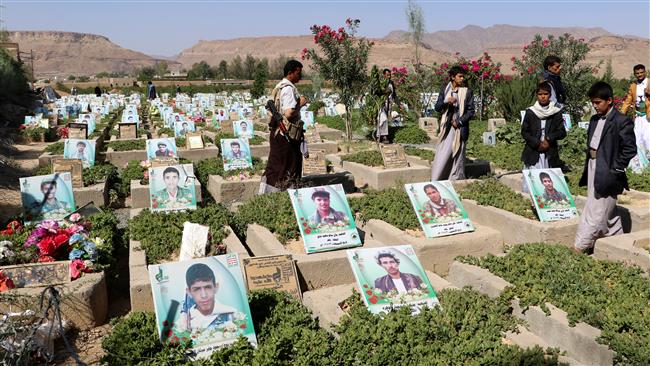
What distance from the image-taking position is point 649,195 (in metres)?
6.66

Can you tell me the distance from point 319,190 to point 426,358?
246 centimetres

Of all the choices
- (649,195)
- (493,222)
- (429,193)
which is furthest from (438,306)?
(649,195)

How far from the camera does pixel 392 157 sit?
909 centimetres

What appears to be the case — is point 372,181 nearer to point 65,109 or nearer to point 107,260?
point 107,260

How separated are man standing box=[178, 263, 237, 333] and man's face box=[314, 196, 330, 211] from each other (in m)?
1.87

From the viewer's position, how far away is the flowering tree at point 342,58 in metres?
13.3

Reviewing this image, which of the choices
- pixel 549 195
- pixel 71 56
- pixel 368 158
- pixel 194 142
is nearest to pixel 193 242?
pixel 549 195

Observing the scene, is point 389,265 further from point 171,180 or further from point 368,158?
point 368,158

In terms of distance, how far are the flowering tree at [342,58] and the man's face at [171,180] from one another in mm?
7408

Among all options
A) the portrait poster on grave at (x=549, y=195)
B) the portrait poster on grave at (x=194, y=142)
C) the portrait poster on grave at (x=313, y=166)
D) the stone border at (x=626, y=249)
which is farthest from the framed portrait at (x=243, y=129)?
the stone border at (x=626, y=249)

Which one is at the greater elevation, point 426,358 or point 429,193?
point 429,193

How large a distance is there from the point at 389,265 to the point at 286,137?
9.86ft

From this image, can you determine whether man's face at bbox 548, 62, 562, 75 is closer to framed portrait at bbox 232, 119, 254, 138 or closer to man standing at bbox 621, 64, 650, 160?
man standing at bbox 621, 64, 650, 160

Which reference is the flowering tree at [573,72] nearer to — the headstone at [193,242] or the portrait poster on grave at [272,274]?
the headstone at [193,242]
